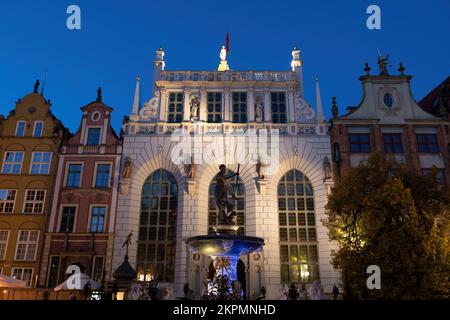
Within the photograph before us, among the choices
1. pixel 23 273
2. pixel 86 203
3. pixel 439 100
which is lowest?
pixel 23 273

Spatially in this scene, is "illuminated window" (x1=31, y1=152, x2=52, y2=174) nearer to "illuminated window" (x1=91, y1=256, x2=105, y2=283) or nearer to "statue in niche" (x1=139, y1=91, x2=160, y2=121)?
"statue in niche" (x1=139, y1=91, x2=160, y2=121)

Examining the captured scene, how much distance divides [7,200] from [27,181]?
6.24 feet

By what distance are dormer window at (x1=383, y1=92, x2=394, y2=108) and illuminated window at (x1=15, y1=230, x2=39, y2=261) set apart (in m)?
27.6

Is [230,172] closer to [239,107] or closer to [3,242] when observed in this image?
[239,107]

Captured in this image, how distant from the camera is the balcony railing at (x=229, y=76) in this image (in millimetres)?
32531

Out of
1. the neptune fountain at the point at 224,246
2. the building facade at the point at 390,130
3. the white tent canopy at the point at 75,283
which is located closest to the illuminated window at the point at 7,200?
the white tent canopy at the point at 75,283

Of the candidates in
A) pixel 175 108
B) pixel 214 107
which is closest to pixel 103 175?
pixel 175 108

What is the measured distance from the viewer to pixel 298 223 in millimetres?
28906

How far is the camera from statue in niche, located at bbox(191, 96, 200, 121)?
31.2 metres

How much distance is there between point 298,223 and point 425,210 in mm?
9992

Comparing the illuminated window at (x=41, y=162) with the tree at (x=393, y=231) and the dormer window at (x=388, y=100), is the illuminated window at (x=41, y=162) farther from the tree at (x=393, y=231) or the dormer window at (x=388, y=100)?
the dormer window at (x=388, y=100)

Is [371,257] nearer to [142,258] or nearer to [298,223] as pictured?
[298,223]

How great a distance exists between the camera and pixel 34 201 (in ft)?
96.0

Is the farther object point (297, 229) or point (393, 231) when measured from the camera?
point (297, 229)
